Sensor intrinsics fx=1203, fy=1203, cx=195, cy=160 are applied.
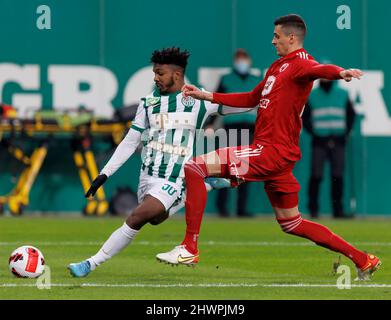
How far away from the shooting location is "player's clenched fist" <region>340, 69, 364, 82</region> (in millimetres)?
9045

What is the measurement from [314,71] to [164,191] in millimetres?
1888

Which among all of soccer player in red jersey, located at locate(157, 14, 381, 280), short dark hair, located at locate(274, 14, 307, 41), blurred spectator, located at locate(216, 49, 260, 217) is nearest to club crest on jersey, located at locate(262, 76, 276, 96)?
soccer player in red jersey, located at locate(157, 14, 381, 280)

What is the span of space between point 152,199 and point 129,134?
2.32ft

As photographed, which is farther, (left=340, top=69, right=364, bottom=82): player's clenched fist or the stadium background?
the stadium background

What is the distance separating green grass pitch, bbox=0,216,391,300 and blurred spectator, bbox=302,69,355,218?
51.6 inches

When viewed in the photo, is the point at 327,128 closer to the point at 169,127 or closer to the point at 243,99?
the point at 169,127

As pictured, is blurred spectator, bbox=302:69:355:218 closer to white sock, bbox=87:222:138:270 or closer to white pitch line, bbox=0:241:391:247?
white pitch line, bbox=0:241:391:247

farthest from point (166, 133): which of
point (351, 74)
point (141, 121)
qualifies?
point (351, 74)

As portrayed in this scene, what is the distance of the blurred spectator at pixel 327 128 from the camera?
2089 cm

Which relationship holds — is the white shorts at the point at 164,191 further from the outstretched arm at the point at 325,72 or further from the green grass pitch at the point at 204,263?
the outstretched arm at the point at 325,72

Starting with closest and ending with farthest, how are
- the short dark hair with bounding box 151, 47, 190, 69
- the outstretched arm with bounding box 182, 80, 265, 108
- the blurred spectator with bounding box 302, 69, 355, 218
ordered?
the outstretched arm with bounding box 182, 80, 265, 108 → the short dark hair with bounding box 151, 47, 190, 69 → the blurred spectator with bounding box 302, 69, 355, 218

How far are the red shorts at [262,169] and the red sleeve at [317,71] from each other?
664mm

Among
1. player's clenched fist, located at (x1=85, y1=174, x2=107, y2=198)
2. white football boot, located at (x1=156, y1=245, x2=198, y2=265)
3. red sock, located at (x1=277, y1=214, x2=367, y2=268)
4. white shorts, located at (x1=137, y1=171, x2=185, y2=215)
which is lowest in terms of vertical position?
white football boot, located at (x1=156, y1=245, x2=198, y2=265)
